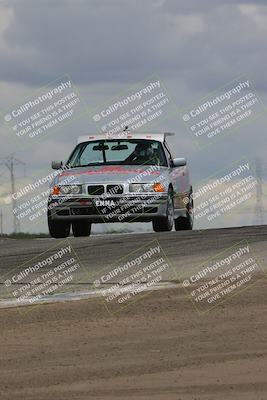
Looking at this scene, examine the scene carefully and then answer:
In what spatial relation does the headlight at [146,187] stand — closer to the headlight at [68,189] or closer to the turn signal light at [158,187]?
the turn signal light at [158,187]

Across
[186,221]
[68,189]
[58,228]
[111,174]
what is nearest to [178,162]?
[111,174]

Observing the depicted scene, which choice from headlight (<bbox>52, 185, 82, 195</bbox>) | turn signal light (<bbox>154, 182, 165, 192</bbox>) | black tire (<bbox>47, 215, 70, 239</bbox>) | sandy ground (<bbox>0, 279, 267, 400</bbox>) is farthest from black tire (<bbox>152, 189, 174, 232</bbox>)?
sandy ground (<bbox>0, 279, 267, 400</bbox>)

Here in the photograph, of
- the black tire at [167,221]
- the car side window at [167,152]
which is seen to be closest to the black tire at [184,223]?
the car side window at [167,152]

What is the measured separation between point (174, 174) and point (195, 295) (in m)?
9.67

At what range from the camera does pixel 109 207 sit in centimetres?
2391

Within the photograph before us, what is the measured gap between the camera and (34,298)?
1591 cm

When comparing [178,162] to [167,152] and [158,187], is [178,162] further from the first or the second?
[167,152]

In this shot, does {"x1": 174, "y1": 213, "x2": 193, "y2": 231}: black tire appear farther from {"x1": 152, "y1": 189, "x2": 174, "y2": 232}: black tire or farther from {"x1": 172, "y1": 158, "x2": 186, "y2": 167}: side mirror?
{"x1": 172, "y1": 158, "x2": 186, "y2": 167}: side mirror

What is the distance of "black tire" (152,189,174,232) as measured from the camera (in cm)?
2420

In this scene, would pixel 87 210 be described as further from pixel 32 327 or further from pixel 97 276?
pixel 32 327

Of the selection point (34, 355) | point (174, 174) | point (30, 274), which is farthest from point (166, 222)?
point (34, 355)

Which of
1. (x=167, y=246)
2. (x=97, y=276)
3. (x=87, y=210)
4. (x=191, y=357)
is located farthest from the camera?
(x=87, y=210)

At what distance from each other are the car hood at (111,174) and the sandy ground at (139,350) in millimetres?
8044

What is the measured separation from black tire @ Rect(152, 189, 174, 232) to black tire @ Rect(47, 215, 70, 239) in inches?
62.0
